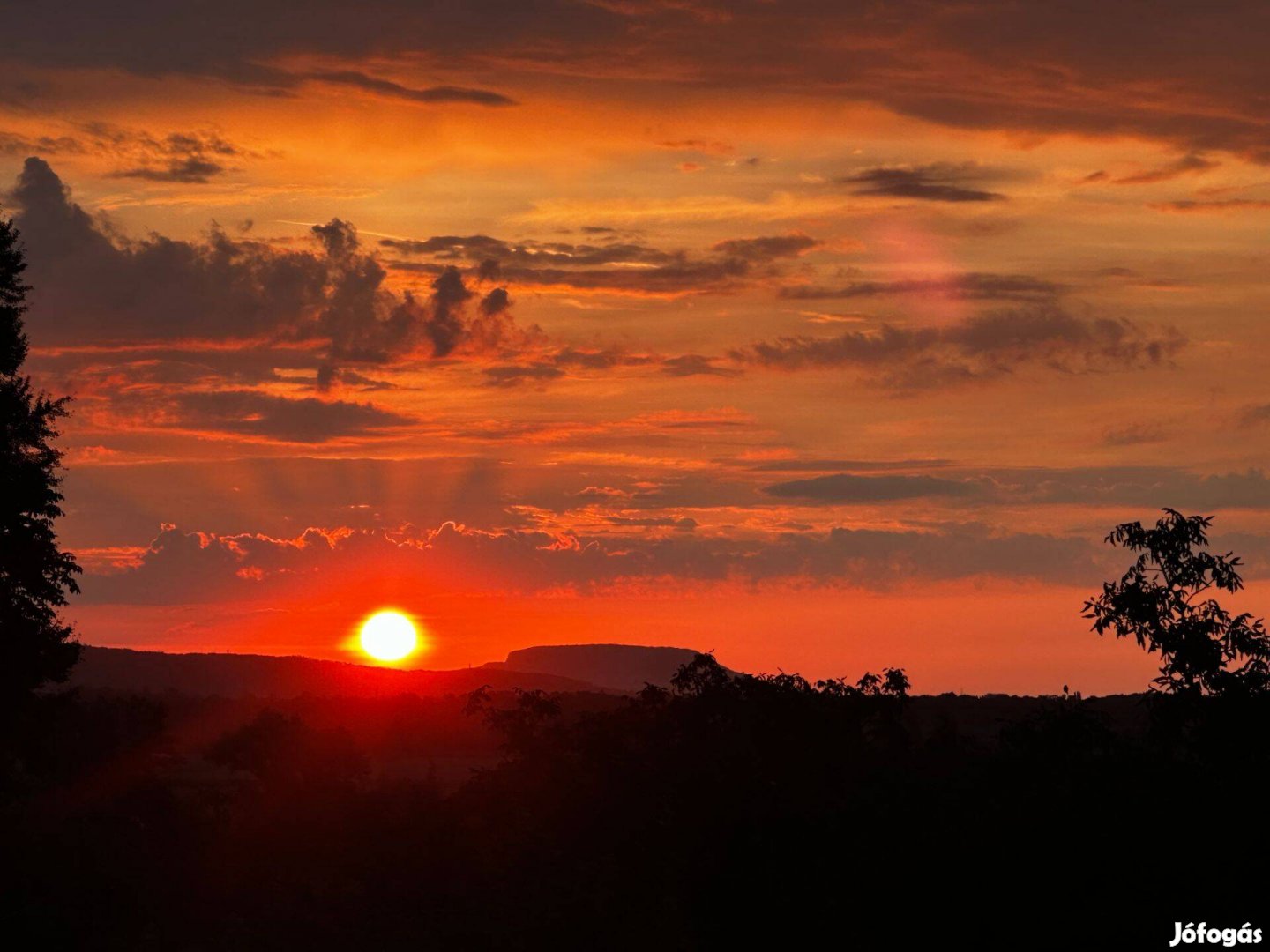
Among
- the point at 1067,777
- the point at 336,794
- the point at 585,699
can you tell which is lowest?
the point at 1067,777

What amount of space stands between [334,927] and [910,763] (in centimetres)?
2509

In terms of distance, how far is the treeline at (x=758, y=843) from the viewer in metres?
25.9

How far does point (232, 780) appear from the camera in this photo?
72.6 metres

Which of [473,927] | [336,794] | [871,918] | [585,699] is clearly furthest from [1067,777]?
[585,699]

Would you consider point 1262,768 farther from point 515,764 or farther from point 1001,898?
point 515,764

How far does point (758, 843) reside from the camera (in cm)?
2883

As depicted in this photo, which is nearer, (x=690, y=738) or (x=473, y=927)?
(x=690, y=738)

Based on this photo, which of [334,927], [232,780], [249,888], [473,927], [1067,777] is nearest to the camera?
[1067,777]

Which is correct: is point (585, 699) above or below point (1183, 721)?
above

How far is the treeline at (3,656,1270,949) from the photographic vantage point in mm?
25906

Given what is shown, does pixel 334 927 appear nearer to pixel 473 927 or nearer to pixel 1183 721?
pixel 473 927

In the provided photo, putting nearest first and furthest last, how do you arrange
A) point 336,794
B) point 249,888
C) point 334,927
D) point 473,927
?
point 473,927 < point 334,927 < point 249,888 < point 336,794

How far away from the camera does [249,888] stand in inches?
2127

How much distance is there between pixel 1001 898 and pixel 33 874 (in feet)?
105
